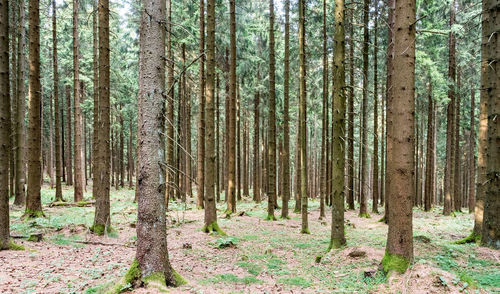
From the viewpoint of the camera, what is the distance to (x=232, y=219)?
1419 cm

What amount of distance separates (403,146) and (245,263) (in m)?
4.81

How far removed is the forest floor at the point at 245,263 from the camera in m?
5.17

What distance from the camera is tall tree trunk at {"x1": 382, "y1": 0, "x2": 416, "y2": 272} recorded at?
5688mm

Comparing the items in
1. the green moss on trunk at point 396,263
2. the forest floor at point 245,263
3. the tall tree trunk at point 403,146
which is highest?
the tall tree trunk at point 403,146

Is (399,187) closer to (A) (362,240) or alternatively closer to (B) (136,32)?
(A) (362,240)

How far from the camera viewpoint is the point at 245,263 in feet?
25.3

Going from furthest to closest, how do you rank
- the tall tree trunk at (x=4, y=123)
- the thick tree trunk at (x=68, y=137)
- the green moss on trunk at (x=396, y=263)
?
the thick tree trunk at (x=68, y=137), the tall tree trunk at (x=4, y=123), the green moss on trunk at (x=396, y=263)

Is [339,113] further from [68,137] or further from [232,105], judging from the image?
[68,137]

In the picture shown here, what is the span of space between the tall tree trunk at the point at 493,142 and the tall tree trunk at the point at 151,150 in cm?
877

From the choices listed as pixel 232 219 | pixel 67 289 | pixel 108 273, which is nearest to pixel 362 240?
pixel 232 219

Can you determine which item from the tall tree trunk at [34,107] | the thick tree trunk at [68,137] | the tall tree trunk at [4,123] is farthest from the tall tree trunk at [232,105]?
the thick tree trunk at [68,137]

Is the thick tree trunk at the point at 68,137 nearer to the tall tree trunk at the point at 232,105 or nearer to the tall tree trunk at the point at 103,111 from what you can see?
the tall tree trunk at the point at 232,105

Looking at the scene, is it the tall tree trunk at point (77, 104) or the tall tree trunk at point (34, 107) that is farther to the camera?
the tall tree trunk at point (77, 104)

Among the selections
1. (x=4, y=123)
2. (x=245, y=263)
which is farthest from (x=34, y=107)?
(x=245, y=263)
